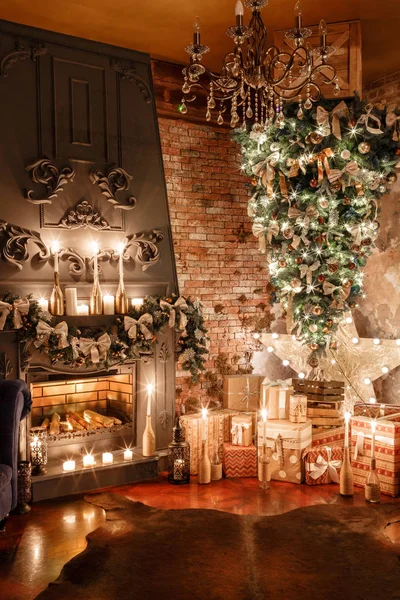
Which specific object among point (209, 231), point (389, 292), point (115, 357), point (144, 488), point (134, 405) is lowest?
point (144, 488)

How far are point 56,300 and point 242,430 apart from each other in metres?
1.86

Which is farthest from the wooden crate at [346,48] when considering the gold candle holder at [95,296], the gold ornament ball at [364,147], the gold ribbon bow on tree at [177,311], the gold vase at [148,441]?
the gold vase at [148,441]

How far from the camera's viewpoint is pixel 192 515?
13.4 feet

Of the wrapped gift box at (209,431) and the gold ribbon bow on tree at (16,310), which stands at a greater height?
the gold ribbon bow on tree at (16,310)

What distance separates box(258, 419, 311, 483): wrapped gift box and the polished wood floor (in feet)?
0.30

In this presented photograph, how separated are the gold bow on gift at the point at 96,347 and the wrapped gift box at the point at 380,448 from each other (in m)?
2.01

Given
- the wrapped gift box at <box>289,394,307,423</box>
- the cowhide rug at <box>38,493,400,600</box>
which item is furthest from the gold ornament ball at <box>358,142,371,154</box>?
the cowhide rug at <box>38,493,400,600</box>

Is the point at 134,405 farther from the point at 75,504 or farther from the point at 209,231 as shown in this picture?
the point at 209,231

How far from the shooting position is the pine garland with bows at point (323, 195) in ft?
15.2

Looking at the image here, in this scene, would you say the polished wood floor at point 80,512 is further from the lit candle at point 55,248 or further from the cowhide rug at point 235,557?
the lit candle at point 55,248

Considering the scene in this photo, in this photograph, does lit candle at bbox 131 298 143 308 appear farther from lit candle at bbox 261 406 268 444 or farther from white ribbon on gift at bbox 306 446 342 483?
white ribbon on gift at bbox 306 446 342 483

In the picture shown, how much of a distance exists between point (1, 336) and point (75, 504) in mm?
1317

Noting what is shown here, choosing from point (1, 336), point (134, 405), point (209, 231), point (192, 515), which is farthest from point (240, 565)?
point (209, 231)

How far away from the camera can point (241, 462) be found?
496 centimetres
